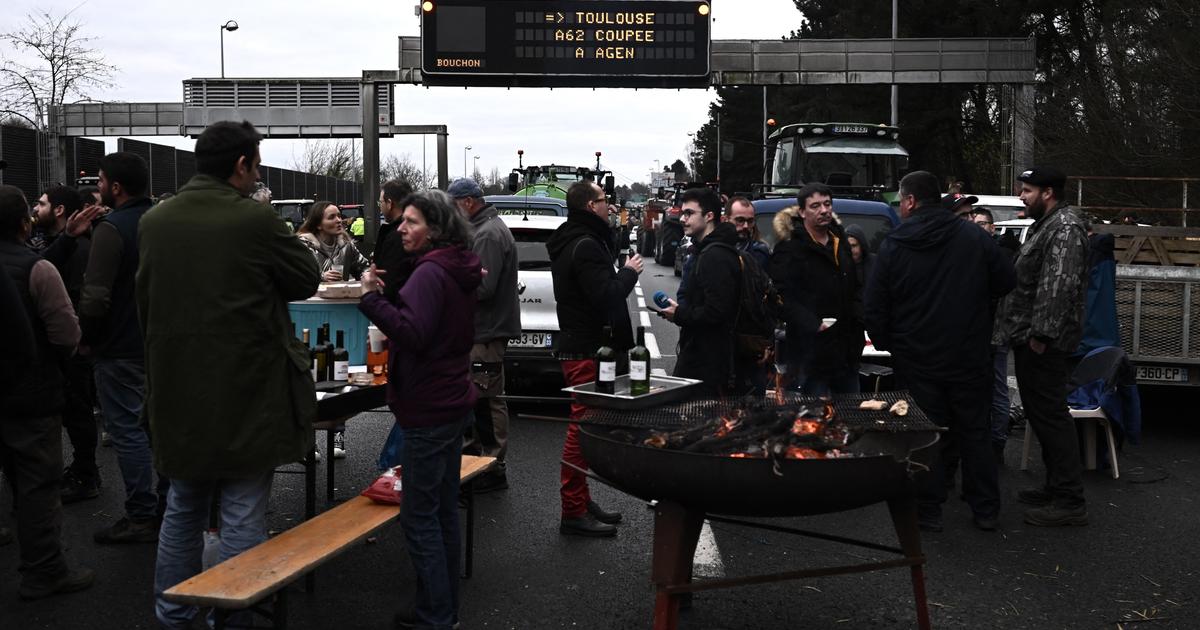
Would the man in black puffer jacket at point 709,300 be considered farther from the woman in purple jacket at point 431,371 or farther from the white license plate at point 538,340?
the white license plate at point 538,340

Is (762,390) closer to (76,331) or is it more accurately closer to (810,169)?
(76,331)

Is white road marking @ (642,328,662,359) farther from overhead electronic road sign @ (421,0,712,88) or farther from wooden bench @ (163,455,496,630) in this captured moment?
wooden bench @ (163,455,496,630)

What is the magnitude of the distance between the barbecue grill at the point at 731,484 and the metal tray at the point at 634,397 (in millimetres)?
152

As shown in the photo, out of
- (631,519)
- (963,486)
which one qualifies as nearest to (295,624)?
(631,519)

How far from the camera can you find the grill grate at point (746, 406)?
212 inches

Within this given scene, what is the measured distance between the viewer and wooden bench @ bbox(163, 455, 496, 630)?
440cm

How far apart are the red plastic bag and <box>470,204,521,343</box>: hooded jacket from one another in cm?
198

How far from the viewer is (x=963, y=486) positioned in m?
Result: 7.40

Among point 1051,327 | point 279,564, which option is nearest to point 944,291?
point 1051,327

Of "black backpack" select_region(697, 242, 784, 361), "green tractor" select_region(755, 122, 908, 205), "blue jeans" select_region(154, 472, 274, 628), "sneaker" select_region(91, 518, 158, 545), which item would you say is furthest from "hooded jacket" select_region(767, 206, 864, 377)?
"green tractor" select_region(755, 122, 908, 205)

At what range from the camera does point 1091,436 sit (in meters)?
8.76

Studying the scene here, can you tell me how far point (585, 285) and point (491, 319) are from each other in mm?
1107

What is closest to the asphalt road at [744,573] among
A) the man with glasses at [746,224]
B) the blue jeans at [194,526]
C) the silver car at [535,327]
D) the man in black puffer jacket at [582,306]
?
the man in black puffer jacket at [582,306]

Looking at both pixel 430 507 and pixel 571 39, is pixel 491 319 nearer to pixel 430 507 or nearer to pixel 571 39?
pixel 430 507
